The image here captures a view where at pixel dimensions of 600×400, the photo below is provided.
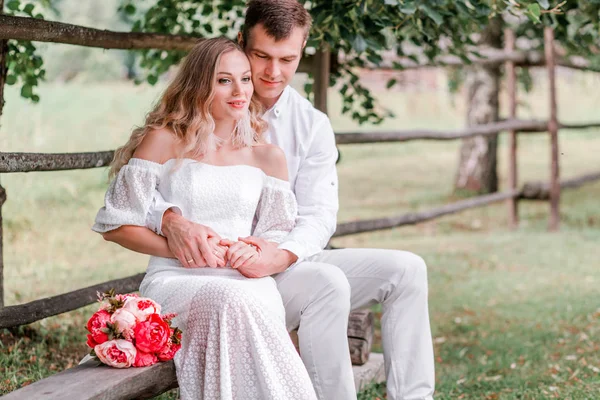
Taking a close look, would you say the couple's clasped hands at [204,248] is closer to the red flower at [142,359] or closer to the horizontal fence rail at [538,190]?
the red flower at [142,359]

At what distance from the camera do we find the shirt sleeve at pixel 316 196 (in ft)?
9.53

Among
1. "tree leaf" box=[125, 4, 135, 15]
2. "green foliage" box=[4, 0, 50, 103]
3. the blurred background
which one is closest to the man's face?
the blurred background

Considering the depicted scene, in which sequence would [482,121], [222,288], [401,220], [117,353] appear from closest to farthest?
[117,353] < [222,288] < [401,220] < [482,121]

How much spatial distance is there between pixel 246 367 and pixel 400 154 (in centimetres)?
1169

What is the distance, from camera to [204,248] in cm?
263

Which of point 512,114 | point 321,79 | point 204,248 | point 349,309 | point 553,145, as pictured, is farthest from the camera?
point 512,114

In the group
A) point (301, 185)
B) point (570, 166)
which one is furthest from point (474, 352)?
point (570, 166)

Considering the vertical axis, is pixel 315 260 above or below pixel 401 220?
above

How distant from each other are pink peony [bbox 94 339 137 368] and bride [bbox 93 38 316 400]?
0.22 metres

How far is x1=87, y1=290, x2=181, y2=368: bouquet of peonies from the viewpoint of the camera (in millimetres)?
2305

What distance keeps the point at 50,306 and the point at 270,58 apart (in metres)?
1.33

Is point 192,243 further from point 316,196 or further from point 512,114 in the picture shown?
point 512,114

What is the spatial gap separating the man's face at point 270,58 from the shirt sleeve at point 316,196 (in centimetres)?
25

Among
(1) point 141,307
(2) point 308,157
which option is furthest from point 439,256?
(1) point 141,307
